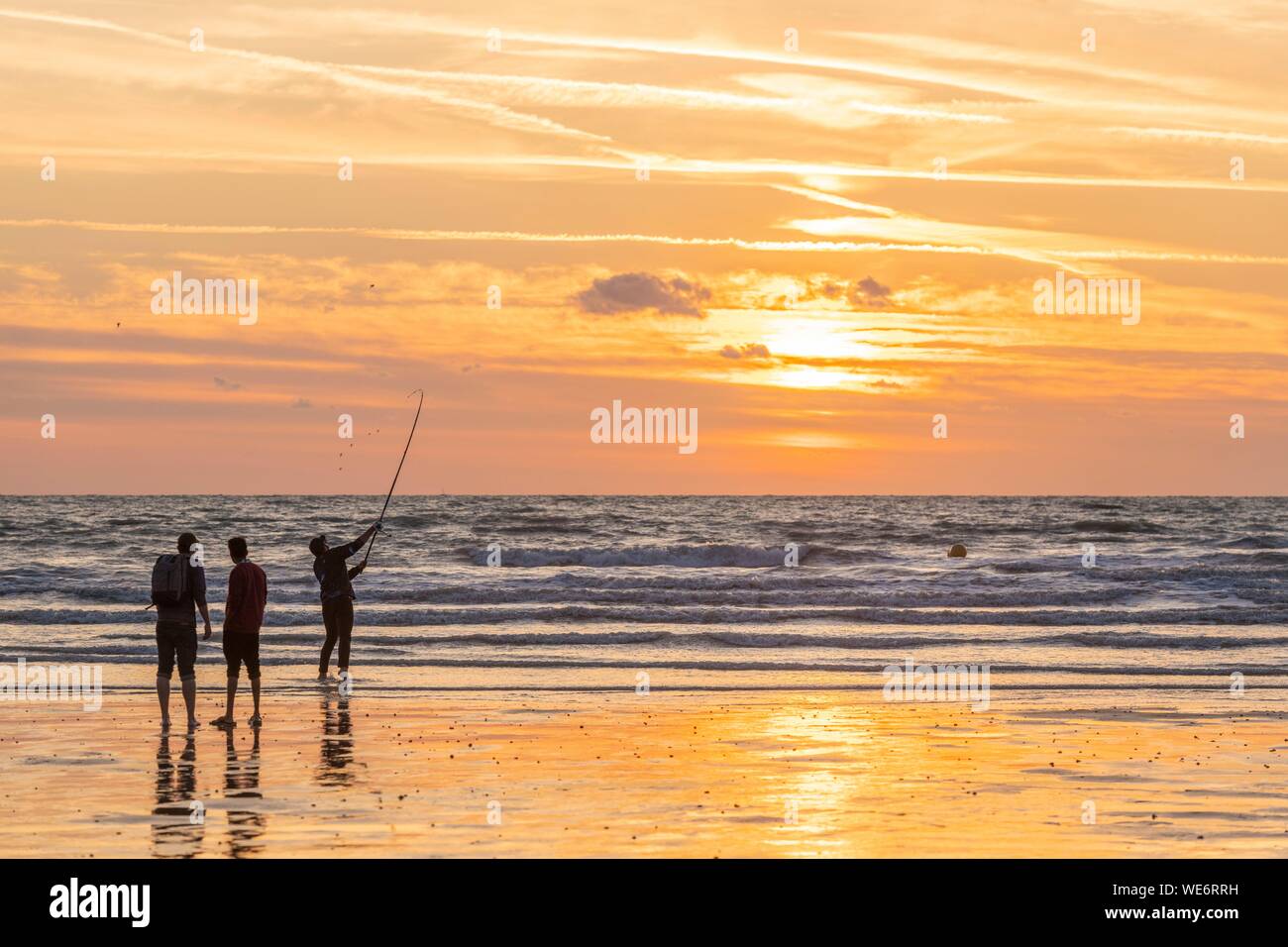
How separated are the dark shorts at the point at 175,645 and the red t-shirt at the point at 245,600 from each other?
0.42 m

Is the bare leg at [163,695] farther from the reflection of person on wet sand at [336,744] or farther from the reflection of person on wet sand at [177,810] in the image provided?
the reflection of person on wet sand at [336,744]

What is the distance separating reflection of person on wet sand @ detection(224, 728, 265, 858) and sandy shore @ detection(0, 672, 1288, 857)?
3cm

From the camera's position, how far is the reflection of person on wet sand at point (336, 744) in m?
12.6

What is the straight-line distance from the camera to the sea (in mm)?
22125

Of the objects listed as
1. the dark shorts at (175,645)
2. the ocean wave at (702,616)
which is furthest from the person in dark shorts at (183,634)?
the ocean wave at (702,616)

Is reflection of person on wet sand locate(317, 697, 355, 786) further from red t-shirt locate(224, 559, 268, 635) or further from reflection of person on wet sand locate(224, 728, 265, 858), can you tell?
red t-shirt locate(224, 559, 268, 635)

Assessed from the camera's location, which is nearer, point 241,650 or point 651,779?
point 651,779

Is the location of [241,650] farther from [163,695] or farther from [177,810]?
[177,810]

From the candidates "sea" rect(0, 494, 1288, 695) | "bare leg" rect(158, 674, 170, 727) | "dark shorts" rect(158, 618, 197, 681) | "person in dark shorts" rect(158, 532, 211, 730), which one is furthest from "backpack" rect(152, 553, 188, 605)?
"sea" rect(0, 494, 1288, 695)

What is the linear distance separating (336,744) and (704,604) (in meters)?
18.9

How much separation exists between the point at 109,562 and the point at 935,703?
3755 cm

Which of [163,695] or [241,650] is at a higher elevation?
[241,650]

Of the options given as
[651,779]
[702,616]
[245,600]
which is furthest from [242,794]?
[702,616]

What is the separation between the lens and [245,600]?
16.0 meters
